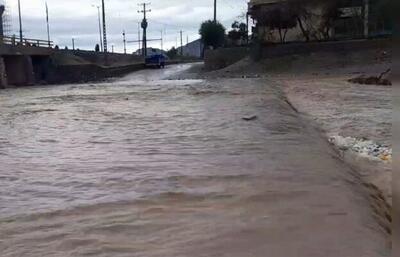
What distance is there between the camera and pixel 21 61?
52719mm

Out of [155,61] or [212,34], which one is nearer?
[212,34]

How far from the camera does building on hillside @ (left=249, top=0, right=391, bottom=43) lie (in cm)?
4328

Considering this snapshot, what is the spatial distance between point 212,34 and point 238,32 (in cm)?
484

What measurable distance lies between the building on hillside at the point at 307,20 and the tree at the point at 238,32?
10009 millimetres

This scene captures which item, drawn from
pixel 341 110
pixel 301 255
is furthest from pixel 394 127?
pixel 341 110

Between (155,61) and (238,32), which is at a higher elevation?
(238,32)

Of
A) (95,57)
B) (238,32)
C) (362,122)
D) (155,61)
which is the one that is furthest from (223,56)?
(362,122)

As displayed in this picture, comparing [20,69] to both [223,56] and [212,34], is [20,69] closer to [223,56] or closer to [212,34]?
[223,56]

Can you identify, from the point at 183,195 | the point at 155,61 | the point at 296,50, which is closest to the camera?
the point at 183,195

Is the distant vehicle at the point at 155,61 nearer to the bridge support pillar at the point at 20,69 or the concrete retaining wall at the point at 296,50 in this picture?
the concrete retaining wall at the point at 296,50

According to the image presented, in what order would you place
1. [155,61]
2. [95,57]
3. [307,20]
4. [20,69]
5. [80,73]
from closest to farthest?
[307,20] < [20,69] < [80,73] < [155,61] < [95,57]

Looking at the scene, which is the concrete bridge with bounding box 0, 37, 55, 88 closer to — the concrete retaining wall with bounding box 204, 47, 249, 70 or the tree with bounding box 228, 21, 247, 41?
the concrete retaining wall with bounding box 204, 47, 249, 70

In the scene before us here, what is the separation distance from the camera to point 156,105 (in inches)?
792

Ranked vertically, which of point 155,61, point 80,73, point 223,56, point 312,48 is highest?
point 312,48
